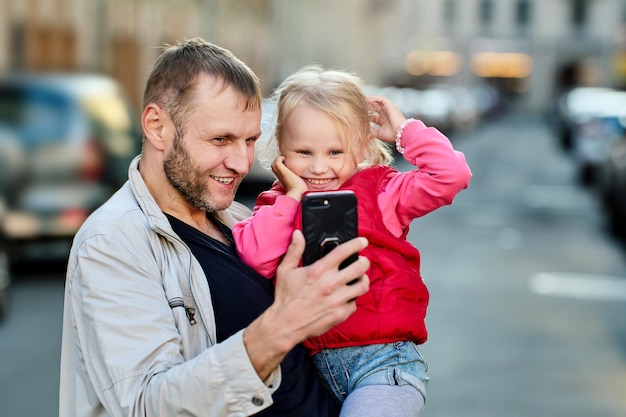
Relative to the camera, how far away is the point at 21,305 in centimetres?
945

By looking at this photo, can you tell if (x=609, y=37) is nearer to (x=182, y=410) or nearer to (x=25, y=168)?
(x=25, y=168)

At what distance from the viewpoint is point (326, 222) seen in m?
2.51

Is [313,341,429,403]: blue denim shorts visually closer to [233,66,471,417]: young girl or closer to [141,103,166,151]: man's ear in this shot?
[233,66,471,417]: young girl

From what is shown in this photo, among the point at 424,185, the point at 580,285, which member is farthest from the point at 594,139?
the point at 424,185

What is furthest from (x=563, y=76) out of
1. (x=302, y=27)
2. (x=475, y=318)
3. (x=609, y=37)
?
(x=475, y=318)

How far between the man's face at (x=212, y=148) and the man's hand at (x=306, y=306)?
1.71 ft

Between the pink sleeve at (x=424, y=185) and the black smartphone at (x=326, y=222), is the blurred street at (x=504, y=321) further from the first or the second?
the black smartphone at (x=326, y=222)

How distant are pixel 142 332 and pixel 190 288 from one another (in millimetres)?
227

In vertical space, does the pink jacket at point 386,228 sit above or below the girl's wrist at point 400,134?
below

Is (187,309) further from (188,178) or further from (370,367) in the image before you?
(370,367)

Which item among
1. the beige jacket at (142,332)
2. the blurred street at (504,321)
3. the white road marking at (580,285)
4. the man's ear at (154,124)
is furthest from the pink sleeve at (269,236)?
the white road marking at (580,285)

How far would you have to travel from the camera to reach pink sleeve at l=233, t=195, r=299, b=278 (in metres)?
2.89

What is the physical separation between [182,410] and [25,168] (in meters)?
8.13

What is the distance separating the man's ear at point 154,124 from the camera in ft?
9.38
